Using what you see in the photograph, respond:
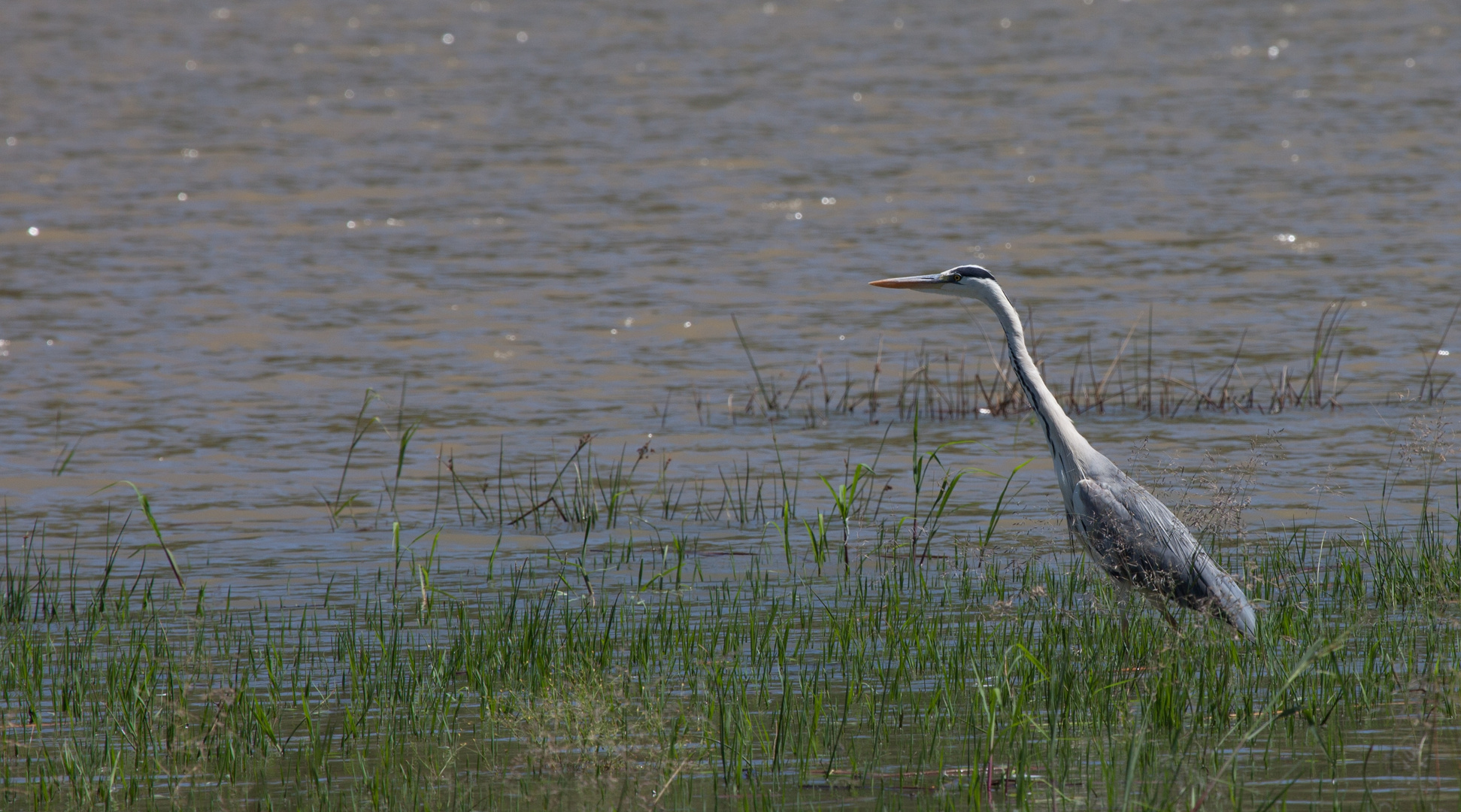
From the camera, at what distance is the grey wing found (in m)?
6.74

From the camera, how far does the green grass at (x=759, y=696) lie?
4.95 meters

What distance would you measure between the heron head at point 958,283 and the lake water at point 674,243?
4.25 ft

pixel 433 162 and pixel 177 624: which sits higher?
pixel 433 162

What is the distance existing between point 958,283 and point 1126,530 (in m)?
1.69

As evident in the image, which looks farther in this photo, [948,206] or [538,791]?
[948,206]

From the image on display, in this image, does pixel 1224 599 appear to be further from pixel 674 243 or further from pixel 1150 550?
pixel 674 243

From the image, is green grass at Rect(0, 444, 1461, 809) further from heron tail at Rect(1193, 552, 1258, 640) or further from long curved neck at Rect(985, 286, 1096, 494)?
long curved neck at Rect(985, 286, 1096, 494)

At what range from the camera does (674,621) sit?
22.5 ft

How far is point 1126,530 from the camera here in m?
7.14

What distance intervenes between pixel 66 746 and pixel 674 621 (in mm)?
2421

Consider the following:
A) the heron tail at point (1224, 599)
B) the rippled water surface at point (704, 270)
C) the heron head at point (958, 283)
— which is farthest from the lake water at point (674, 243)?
the heron head at point (958, 283)

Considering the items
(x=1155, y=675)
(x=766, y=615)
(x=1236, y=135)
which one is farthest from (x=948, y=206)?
(x=1155, y=675)

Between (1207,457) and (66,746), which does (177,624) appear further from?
(1207,457)

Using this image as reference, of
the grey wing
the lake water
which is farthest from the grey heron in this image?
the lake water
